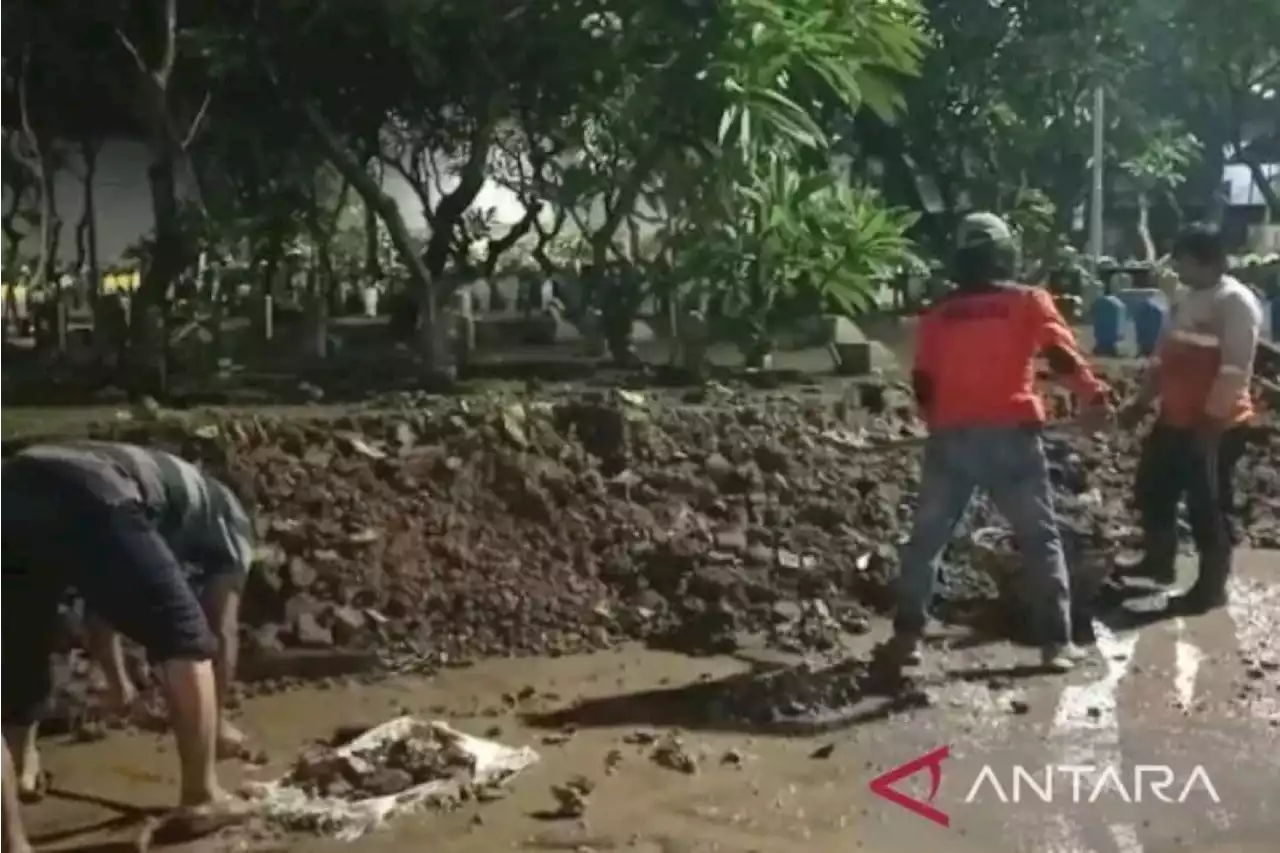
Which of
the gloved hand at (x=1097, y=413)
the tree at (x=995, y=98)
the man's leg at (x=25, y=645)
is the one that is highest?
the tree at (x=995, y=98)

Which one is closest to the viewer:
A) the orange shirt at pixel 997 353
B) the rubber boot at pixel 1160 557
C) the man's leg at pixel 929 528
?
the orange shirt at pixel 997 353

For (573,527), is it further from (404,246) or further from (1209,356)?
(404,246)

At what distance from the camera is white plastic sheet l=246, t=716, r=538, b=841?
440 centimetres

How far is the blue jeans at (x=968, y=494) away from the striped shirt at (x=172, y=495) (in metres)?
2.30

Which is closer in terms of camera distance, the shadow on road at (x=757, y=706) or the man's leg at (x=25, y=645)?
the man's leg at (x=25, y=645)

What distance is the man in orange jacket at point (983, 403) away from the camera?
18.0ft

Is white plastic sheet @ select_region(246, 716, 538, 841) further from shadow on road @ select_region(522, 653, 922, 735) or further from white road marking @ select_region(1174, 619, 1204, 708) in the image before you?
white road marking @ select_region(1174, 619, 1204, 708)

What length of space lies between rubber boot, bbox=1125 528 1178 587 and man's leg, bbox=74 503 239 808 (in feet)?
14.0

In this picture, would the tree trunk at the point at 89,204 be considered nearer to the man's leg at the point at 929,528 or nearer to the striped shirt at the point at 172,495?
the striped shirt at the point at 172,495

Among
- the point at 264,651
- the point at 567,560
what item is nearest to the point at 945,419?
the point at 567,560

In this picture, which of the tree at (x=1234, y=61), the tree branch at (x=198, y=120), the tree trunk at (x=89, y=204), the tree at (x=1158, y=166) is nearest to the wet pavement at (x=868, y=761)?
the tree branch at (x=198, y=120)

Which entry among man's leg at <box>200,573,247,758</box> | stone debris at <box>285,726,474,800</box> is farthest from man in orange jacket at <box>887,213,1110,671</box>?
man's leg at <box>200,573,247,758</box>

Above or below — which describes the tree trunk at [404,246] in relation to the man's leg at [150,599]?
above

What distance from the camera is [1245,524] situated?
837 cm
